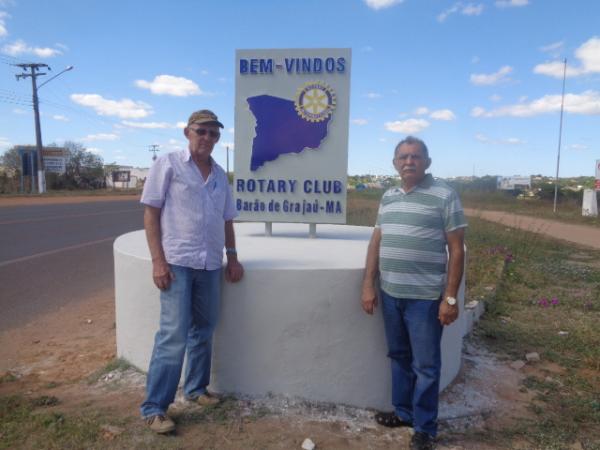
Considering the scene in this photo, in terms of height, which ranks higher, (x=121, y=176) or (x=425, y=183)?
(x=425, y=183)

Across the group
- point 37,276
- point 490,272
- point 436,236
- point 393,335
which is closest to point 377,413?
point 393,335

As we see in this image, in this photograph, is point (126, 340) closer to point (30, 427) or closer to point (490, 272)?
point (30, 427)

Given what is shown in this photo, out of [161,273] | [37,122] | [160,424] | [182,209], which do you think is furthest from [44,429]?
[37,122]

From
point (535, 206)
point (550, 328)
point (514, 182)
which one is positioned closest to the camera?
point (550, 328)

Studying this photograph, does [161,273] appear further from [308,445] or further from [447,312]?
[447,312]

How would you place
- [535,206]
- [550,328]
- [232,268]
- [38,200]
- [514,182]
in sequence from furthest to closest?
[514,182] → [38,200] → [535,206] → [550,328] → [232,268]

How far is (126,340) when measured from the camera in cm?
360

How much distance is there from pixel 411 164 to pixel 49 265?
679 centimetres

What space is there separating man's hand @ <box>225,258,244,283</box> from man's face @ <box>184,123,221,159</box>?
63cm

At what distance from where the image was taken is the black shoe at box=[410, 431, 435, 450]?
8.78 ft

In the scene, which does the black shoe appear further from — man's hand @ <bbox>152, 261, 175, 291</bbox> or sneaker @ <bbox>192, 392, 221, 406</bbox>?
man's hand @ <bbox>152, 261, 175, 291</bbox>

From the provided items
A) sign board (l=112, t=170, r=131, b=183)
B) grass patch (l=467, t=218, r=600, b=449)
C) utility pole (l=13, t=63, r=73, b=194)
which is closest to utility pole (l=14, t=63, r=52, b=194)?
utility pole (l=13, t=63, r=73, b=194)

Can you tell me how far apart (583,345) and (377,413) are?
8.28 ft

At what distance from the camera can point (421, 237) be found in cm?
262
